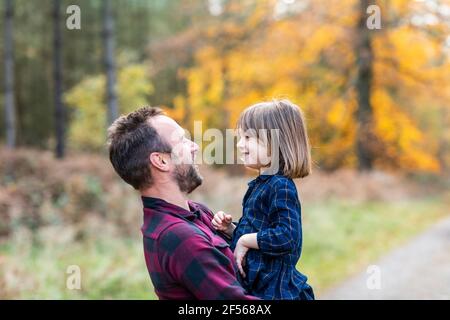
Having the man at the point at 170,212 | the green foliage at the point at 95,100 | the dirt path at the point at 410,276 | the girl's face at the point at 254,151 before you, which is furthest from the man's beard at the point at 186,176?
the green foliage at the point at 95,100

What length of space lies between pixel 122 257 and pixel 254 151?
6.54 meters

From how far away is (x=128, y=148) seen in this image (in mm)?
2420

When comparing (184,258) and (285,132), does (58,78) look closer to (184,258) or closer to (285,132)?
(285,132)

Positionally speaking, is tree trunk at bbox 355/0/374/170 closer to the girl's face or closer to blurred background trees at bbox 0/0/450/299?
blurred background trees at bbox 0/0/450/299

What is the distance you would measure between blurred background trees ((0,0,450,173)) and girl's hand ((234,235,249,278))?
11.5 meters

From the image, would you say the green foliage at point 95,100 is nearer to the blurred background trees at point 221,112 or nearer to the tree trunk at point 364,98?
the blurred background trees at point 221,112

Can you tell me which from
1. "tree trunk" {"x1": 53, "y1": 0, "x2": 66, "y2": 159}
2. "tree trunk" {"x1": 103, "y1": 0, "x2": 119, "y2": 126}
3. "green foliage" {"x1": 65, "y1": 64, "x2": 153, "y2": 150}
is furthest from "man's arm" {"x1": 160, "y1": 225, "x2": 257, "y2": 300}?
"green foliage" {"x1": 65, "y1": 64, "x2": 153, "y2": 150}

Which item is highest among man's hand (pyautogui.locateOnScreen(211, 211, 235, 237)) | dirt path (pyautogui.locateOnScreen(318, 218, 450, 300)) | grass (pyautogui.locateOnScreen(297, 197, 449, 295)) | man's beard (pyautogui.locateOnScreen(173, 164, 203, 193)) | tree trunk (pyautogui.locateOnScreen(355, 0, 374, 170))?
tree trunk (pyautogui.locateOnScreen(355, 0, 374, 170))

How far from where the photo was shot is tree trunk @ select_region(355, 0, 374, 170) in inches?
781

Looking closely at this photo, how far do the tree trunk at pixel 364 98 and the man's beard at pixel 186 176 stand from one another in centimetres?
1794

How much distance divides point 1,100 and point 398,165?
60.6ft

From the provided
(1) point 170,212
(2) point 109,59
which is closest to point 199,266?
(1) point 170,212
